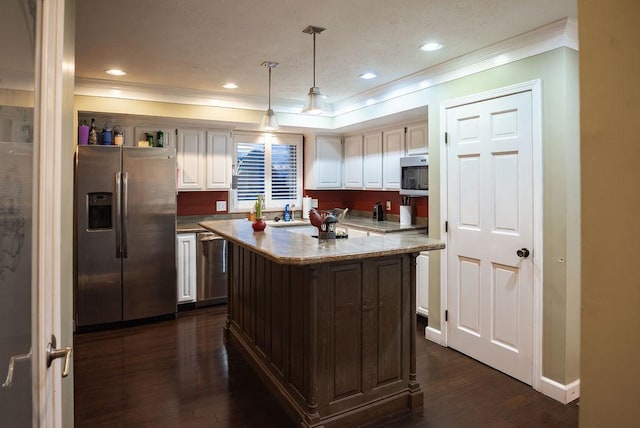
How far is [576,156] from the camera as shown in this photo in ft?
8.72

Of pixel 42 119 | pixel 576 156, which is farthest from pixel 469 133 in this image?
pixel 42 119

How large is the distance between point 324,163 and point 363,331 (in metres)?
3.52

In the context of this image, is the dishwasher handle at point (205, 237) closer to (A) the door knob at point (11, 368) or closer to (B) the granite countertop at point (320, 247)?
(B) the granite countertop at point (320, 247)

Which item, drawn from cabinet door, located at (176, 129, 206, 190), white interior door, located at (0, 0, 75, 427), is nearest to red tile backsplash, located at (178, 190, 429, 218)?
cabinet door, located at (176, 129, 206, 190)

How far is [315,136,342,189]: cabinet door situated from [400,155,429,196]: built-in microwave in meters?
1.43

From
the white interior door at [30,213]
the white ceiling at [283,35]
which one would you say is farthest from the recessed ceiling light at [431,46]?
the white interior door at [30,213]

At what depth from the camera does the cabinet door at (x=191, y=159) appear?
4.80m

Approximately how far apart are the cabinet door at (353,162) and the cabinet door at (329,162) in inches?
4.1

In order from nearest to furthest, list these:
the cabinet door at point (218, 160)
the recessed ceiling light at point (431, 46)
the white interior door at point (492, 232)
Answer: the white interior door at point (492, 232)
the recessed ceiling light at point (431, 46)
the cabinet door at point (218, 160)

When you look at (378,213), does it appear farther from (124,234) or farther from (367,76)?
(124,234)

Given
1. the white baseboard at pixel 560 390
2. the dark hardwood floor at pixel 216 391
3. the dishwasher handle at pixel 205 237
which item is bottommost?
the dark hardwood floor at pixel 216 391

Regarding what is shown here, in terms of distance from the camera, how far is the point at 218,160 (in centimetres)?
503

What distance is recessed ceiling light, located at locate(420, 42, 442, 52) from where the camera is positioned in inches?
120

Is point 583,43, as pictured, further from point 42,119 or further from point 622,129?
point 42,119
